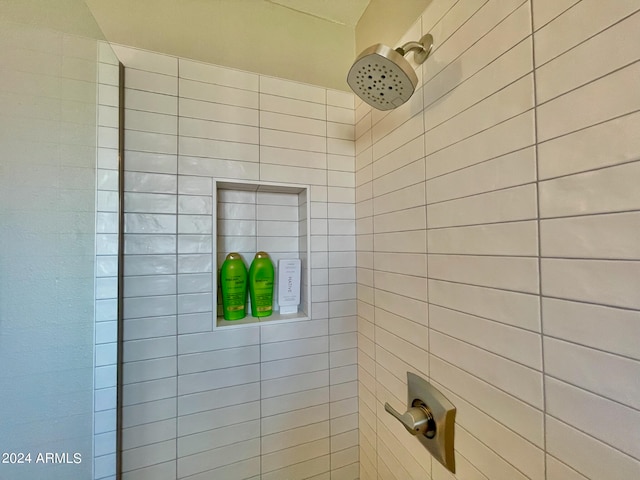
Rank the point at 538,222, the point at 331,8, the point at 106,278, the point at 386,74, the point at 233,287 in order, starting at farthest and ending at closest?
the point at 331,8
the point at 233,287
the point at 106,278
the point at 386,74
the point at 538,222

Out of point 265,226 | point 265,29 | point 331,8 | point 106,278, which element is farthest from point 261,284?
point 331,8

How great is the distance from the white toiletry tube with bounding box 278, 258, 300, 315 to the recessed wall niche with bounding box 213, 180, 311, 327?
0.11 ft

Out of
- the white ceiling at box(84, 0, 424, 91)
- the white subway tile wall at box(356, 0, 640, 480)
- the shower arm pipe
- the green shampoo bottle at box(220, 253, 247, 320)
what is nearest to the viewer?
the white subway tile wall at box(356, 0, 640, 480)

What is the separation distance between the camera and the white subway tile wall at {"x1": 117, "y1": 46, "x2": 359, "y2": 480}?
3.15ft

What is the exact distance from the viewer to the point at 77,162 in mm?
830

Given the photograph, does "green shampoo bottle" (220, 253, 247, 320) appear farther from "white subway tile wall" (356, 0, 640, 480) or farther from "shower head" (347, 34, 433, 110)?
"shower head" (347, 34, 433, 110)

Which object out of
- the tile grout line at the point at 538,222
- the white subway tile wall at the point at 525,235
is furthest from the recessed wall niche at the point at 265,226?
the tile grout line at the point at 538,222

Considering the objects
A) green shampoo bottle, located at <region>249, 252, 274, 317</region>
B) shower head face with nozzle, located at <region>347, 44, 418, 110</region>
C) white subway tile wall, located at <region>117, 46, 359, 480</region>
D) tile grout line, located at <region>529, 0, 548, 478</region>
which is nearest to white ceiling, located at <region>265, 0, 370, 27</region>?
white subway tile wall, located at <region>117, 46, 359, 480</region>

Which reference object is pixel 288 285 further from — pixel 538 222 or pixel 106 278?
pixel 538 222

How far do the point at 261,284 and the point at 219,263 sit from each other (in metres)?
0.21

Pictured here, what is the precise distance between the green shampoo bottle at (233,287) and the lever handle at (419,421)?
0.69 m

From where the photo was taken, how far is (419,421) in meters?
0.75

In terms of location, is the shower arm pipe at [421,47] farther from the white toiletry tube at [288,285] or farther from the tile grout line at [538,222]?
the white toiletry tube at [288,285]

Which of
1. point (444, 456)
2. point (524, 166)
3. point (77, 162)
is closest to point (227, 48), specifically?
point (77, 162)
